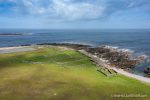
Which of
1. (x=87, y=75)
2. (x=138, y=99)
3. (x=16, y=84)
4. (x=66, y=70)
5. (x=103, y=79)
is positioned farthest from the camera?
(x=66, y=70)

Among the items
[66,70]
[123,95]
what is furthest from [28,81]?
[123,95]

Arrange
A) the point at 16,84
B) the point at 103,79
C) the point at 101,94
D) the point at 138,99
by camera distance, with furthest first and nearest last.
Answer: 1. the point at 103,79
2. the point at 16,84
3. the point at 101,94
4. the point at 138,99

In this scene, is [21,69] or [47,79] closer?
[47,79]

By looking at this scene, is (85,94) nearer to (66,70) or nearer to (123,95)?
(123,95)

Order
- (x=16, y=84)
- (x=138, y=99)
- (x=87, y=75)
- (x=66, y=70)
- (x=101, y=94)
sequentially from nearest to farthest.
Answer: (x=138, y=99)
(x=101, y=94)
(x=16, y=84)
(x=87, y=75)
(x=66, y=70)

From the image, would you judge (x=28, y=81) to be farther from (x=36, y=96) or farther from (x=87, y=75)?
(x=87, y=75)

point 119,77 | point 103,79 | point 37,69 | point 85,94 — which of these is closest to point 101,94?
point 85,94

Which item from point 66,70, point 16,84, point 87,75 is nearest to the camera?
point 16,84

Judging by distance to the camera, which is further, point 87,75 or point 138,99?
point 87,75
